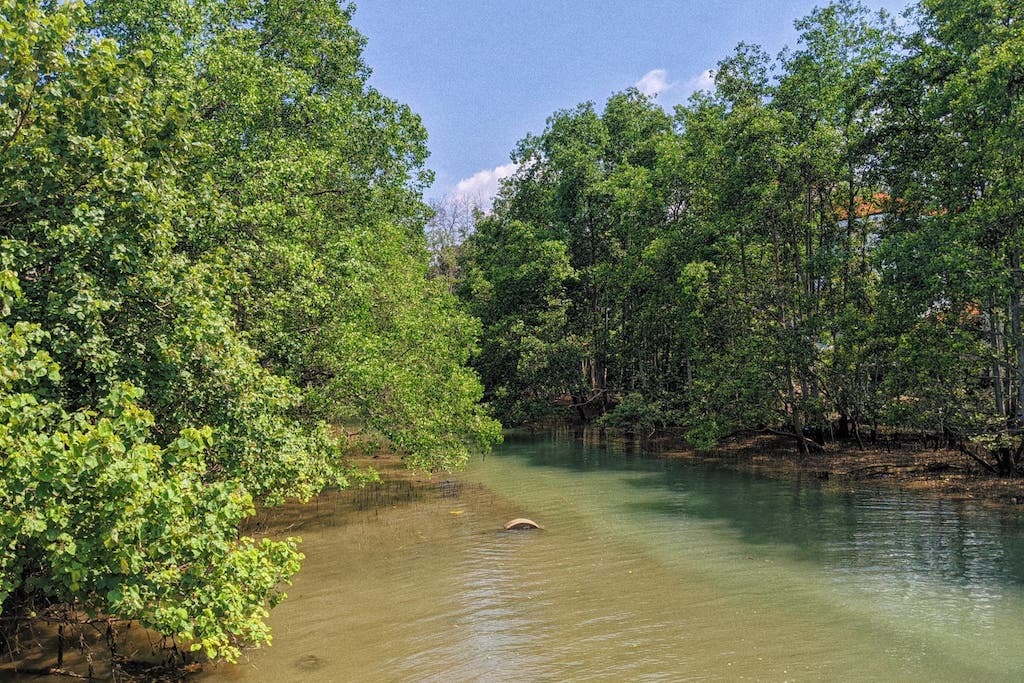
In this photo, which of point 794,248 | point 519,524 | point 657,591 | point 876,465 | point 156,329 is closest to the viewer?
point 156,329

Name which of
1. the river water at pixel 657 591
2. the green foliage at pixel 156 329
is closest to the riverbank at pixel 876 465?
the river water at pixel 657 591

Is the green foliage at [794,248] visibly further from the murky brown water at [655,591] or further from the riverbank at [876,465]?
the murky brown water at [655,591]

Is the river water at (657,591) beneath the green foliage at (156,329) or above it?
beneath

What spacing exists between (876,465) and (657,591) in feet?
41.3

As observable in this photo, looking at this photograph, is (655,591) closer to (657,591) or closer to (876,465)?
(657,591)

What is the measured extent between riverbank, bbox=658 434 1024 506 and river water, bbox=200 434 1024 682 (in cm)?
137

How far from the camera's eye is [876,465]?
20.3 m

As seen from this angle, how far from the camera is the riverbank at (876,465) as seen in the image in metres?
17.1

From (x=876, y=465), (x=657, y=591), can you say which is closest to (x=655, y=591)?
(x=657, y=591)

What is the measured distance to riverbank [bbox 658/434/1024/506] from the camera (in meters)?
17.1

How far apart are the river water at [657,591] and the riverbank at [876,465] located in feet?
4.50

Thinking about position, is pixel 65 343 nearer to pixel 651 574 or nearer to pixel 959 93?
pixel 651 574

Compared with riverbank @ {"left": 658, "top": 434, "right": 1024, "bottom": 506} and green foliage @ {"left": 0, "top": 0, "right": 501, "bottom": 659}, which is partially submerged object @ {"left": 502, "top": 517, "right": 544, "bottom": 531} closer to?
green foliage @ {"left": 0, "top": 0, "right": 501, "bottom": 659}

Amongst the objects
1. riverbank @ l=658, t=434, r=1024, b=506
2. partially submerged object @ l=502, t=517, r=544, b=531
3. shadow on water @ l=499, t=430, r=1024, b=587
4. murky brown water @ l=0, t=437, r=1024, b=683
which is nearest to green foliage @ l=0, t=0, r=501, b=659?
murky brown water @ l=0, t=437, r=1024, b=683
